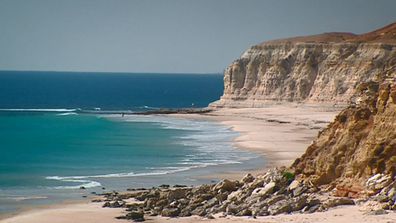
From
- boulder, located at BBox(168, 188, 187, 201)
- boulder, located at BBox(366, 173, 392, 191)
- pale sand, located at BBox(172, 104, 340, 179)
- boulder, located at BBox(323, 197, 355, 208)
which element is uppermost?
boulder, located at BBox(366, 173, 392, 191)

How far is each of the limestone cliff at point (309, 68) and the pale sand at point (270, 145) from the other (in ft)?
10.4

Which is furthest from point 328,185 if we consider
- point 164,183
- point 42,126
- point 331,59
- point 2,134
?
point 331,59

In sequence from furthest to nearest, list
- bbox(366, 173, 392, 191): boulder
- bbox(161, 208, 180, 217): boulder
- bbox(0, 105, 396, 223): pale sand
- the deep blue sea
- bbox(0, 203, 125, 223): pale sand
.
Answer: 1. the deep blue sea
2. bbox(0, 203, 125, 223): pale sand
3. bbox(161, 208, 180, 217): boulder
4. bbox(366, 173, 392, 191): boulder
5. bbox(0, 105, 396, 223): pale sand

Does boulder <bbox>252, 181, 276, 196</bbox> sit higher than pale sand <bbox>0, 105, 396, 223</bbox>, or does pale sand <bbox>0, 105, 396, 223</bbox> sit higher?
boulder <bbox>252, 181, 276, 196</bbox>

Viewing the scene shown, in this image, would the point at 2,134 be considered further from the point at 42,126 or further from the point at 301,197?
the point at 301,197

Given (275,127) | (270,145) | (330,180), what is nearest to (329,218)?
(330,180)

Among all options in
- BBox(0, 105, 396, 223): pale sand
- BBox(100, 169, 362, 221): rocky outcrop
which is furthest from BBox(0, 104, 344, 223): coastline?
BBox(100, 169, 362, 221): rocky outcrop

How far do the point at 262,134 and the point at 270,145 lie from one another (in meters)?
9.05

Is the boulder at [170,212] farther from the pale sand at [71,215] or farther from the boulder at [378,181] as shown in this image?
the boulder at [378,181]

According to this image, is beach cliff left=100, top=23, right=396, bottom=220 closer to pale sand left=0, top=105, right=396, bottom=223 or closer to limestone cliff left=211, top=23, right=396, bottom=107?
pale sand left=0, top=105, right=396, bottom=223

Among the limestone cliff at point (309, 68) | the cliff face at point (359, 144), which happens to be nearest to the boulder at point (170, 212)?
the cliff face at point (359, 144)

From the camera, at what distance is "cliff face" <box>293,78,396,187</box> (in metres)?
24.9

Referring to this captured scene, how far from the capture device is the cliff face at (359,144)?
24.9 meters

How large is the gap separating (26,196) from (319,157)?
1371cm
